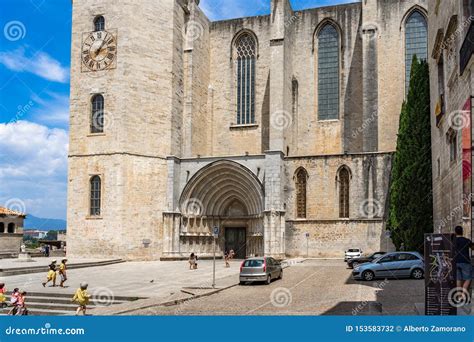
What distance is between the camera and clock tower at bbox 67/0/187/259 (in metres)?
32.0

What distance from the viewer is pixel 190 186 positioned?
1339 inches

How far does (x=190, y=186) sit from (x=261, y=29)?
482 inches

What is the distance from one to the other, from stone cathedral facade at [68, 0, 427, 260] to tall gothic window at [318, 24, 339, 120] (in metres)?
0.08

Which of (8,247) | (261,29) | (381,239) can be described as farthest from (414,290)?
(8,247)

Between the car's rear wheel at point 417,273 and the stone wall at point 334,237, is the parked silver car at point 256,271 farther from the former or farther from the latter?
the stone wall at point 334,237

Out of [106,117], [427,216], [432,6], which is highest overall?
[432,6]

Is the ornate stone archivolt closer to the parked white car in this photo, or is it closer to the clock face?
the parked white car

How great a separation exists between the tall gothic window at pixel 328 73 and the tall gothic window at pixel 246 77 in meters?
4.52

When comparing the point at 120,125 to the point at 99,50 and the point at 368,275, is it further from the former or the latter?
the point at 368,275

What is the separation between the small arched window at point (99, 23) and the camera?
3334 centimetres

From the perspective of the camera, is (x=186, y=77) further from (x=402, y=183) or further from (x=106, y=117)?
(x=402, y=183)

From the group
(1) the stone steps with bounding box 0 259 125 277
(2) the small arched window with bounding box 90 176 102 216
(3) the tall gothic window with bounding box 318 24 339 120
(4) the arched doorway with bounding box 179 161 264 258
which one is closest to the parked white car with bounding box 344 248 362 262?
(4) the arched doorway with bounding box 179 161 264 258

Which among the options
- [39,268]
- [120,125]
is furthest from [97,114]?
[39,268]

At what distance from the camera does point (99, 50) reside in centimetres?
3306
